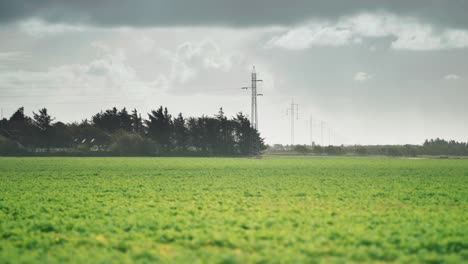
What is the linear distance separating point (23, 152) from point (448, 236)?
132583 mm

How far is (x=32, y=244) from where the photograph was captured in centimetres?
1399

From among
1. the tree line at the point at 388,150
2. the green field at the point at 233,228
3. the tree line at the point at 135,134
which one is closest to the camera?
the green field at the point at 233,228

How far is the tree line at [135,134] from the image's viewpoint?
475 ft

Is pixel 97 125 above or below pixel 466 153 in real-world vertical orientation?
above

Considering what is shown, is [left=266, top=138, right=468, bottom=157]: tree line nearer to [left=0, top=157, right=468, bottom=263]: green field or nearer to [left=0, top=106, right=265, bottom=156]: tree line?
[left=0, top=106, right=265, bottom=156]: tree line

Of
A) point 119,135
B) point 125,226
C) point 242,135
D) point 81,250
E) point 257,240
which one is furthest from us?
point 242,135

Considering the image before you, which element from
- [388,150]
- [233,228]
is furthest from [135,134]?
[233,228]

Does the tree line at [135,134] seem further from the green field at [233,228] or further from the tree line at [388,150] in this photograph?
the green field at [233,228]

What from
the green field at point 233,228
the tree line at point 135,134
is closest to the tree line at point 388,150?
the tree line at point 135,134

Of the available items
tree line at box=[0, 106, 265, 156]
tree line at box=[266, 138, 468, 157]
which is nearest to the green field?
tree line at box=[0, 106, 265, 156]

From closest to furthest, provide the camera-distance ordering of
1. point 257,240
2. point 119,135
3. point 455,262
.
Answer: point 455,262
point 257,240
point 119,135

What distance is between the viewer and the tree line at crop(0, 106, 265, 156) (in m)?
145

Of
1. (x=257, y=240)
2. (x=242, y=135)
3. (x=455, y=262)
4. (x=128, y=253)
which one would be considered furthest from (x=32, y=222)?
(x=242, y=135)

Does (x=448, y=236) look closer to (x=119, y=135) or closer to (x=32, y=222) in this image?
(x=32, y=222)
